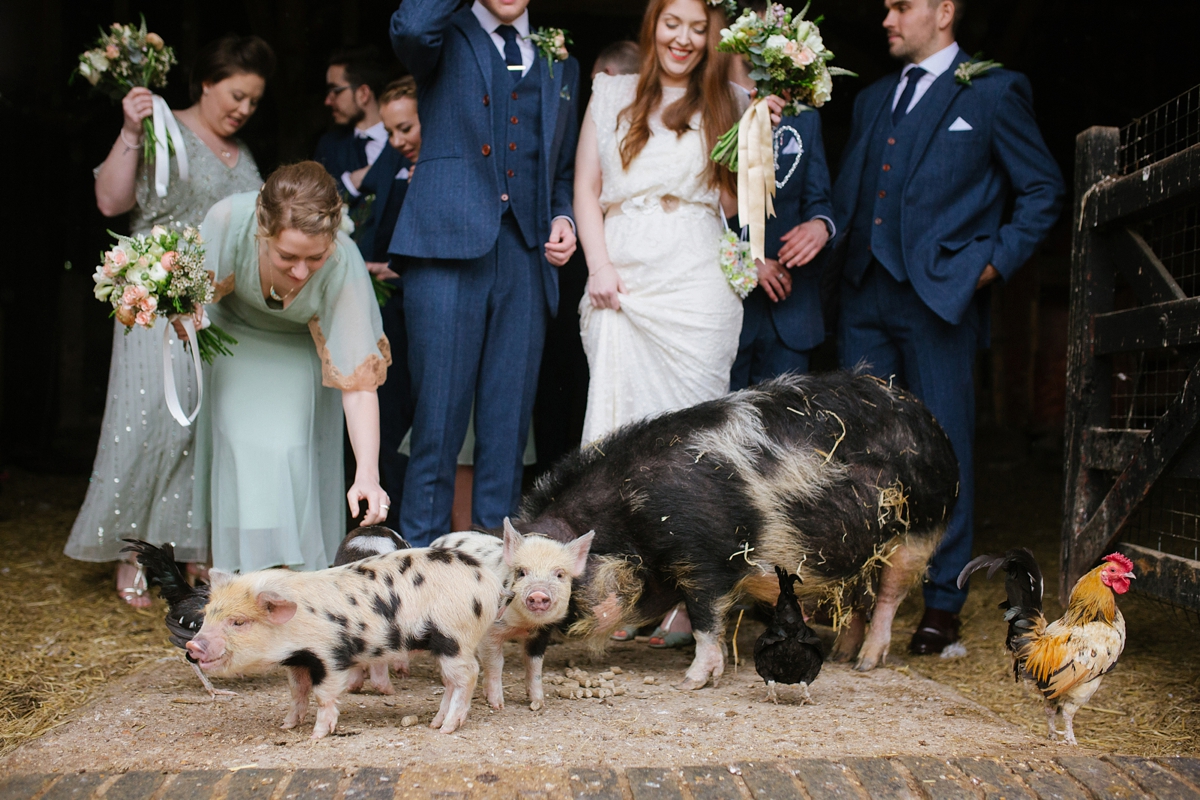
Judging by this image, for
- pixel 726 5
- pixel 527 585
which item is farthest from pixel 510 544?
pixel 726 5

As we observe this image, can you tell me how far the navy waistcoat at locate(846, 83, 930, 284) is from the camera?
455cm

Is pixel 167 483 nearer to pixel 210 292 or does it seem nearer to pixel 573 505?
pixel 210 292

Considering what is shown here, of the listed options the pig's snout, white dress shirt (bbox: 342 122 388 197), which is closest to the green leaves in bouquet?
the pig's snout

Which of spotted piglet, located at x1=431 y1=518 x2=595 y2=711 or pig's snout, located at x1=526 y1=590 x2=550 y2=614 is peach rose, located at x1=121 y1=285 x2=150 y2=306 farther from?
pig's snout, located at x1=526 y1=590 x2=550 y2=614

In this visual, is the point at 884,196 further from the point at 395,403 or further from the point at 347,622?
the point at 347,622

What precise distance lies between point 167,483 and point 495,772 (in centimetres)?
257

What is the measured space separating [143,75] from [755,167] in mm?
2876

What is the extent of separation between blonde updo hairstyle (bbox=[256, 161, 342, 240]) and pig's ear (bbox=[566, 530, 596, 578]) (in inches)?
52.9

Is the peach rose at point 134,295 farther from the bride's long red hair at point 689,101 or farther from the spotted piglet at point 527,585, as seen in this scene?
the bride's long red hair at point 689,101

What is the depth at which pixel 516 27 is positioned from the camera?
4348mm

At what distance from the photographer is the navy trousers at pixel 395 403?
5141mm

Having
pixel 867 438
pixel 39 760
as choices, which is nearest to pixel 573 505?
pixel 867 438

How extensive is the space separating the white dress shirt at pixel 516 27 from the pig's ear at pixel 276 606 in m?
2.40

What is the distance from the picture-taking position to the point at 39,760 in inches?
113
